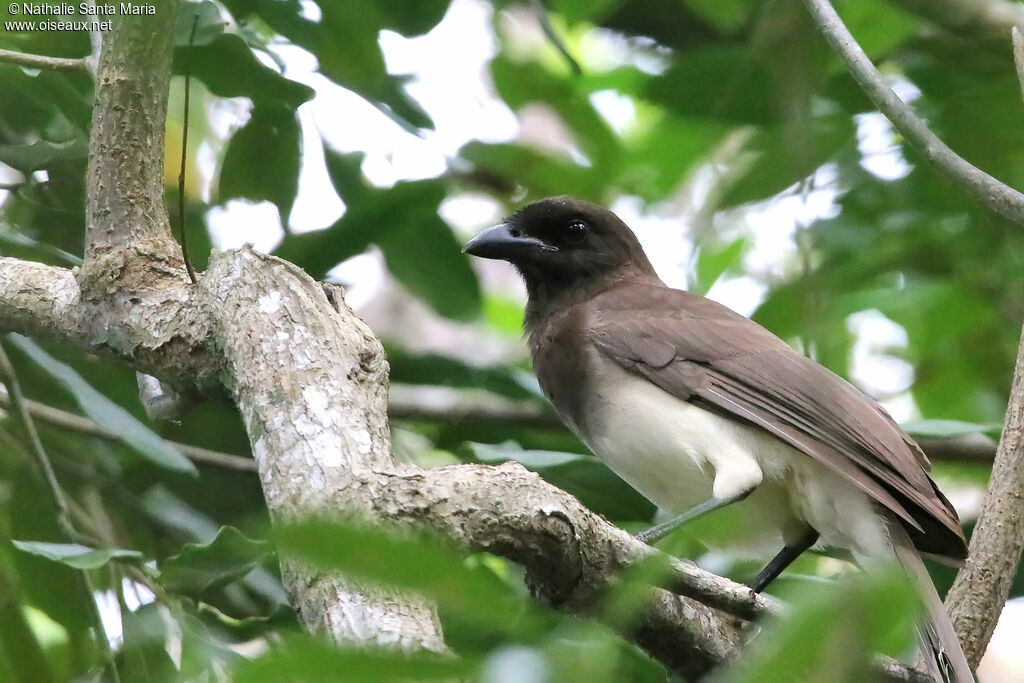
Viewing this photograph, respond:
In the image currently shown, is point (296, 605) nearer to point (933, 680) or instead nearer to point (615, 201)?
point (933, 680)

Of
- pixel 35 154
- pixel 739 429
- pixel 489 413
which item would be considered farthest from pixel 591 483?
pixel 35 154

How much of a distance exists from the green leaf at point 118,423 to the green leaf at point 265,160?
904 millimetres

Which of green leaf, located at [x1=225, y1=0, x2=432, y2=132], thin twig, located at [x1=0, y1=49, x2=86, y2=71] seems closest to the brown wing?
green leaf, located at [x1=225, y1=0, x2=432, y2=132]

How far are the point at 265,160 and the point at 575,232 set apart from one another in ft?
4.38

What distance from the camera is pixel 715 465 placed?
3.70 metres

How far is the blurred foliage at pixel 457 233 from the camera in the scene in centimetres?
305

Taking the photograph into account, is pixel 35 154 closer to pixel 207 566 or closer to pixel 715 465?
pixel 207 566

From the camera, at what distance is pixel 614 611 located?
1096 millimetres

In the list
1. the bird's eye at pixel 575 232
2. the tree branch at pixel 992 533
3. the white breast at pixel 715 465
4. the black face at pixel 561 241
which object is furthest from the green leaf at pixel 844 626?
the bird's eye at pixel 575 232

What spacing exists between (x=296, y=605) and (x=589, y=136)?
3.17 metres

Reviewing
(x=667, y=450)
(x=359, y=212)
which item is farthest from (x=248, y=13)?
(x=667, y=450)

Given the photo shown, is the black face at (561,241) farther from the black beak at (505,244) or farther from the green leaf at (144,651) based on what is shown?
the green leaf at (144,651)

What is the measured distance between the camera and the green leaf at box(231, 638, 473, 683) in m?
0.90

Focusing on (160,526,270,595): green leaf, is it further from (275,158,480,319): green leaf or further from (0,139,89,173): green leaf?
(0,139,89,173): green leaf
